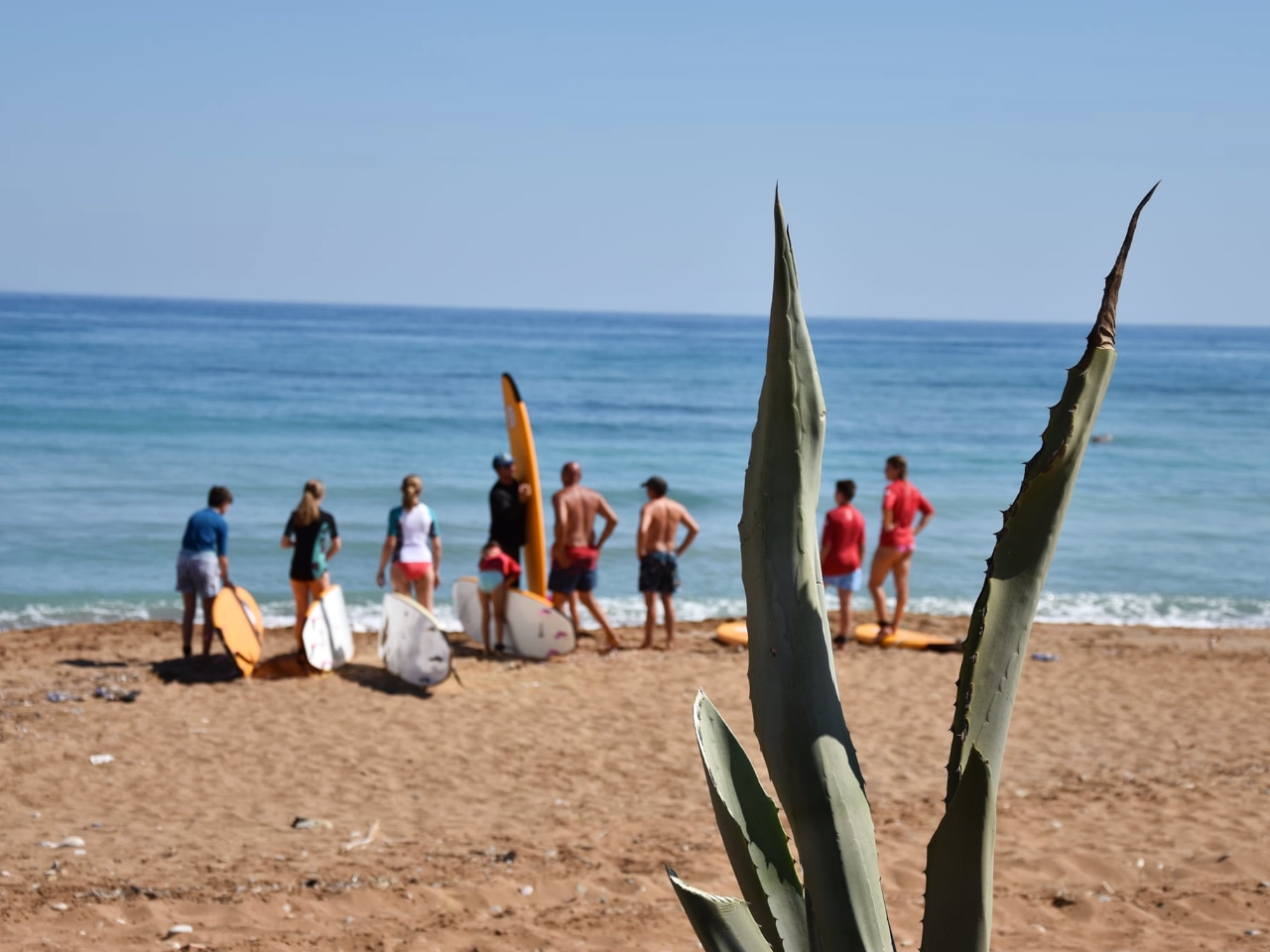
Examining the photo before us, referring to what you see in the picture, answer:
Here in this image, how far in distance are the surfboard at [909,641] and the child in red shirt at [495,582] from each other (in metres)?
3.57

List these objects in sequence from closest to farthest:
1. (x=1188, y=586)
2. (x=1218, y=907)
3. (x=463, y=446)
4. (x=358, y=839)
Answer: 1. (x=1218, y=907)
2. (x=358, y=839)
3. (x=1188, y=586)
4. (x=463, y=446)

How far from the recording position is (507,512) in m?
10.2

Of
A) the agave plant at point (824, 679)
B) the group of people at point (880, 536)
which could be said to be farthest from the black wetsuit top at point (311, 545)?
the agave plant at point (824, 679)

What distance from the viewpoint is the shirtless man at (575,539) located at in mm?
10352

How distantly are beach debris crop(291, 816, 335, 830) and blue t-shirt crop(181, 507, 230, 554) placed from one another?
3.90 metres

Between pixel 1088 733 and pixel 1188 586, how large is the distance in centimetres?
978

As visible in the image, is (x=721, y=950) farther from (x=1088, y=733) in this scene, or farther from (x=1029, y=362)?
(x=1029, y=362)

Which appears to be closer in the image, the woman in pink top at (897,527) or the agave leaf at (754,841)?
the agave leaf at (754,841)

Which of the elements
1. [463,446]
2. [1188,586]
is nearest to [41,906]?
[1188,586]

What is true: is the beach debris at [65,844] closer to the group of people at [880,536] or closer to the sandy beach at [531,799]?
the sandy beach at [531,799]

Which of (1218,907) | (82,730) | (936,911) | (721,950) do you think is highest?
(936,911)

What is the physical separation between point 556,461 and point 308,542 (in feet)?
67.3

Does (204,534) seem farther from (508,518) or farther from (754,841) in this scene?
(754,841)

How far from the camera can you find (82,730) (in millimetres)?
8023
